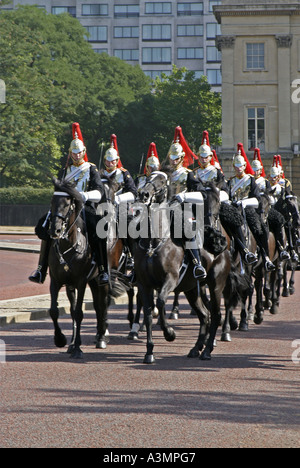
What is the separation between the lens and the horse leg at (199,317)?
36.0 feet

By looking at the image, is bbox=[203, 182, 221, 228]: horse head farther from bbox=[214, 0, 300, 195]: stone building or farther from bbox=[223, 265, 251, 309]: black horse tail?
bbox=[214, 0, 300, 195]: stone building

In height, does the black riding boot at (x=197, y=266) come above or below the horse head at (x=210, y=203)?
below

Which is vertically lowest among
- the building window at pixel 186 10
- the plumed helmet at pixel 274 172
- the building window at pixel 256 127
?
the plumed helmet at pixel 274 172

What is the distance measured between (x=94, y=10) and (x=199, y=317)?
4539 inches

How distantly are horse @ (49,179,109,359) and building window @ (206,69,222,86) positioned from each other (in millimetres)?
109786

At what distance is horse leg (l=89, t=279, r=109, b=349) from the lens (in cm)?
1189

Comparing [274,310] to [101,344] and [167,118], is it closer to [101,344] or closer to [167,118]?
[101,344]

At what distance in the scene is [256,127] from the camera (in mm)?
60188

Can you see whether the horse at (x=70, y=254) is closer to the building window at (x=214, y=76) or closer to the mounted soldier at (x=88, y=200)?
the mounted soldier at (x=88, y=200)

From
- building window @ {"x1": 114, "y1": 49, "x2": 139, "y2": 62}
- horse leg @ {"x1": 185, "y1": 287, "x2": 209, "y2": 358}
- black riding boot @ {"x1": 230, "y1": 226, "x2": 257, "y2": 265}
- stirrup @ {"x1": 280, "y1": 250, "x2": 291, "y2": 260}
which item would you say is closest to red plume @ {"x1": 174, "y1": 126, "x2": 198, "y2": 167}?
black riding boot @ {"x1": 230, "y1": 226, "x2": 257, "y2": 265}

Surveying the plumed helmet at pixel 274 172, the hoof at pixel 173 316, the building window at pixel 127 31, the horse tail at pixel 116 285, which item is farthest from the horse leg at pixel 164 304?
the building window at pixel 127 31

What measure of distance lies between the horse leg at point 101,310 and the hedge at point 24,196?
5337cm

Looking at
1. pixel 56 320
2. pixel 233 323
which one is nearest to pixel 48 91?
pixel 233 323

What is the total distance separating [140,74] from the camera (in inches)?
3275
